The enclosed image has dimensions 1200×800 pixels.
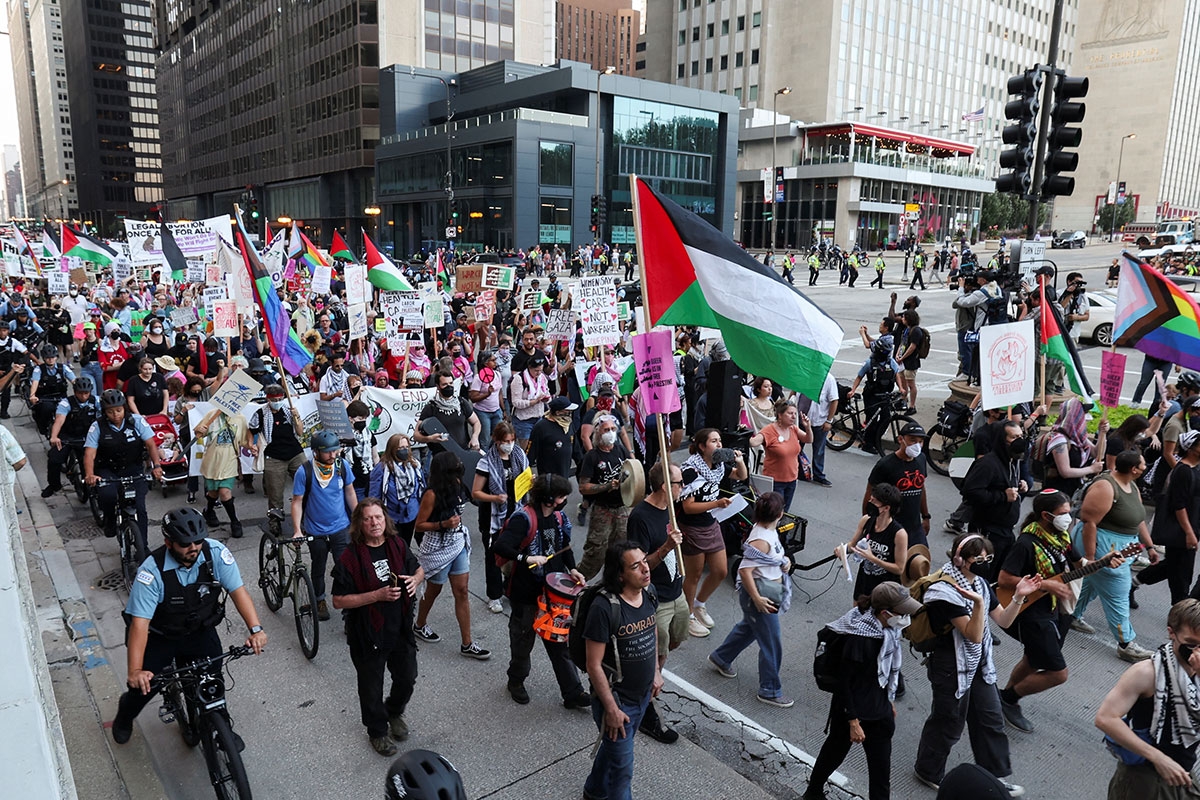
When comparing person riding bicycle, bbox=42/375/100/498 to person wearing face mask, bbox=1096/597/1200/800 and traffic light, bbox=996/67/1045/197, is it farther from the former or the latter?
traffic light, bbox=996/67/1045/197

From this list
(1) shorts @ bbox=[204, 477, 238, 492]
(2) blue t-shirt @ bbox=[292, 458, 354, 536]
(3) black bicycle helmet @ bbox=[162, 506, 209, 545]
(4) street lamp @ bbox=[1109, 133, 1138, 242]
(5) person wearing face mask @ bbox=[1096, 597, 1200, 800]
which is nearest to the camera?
(5) person wearing face mask @ bbox=[1096, 597, 1200, 800]

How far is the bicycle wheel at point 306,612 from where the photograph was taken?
20.4 ft

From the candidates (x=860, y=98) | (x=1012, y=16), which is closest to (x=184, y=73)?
(x=860, y=98)

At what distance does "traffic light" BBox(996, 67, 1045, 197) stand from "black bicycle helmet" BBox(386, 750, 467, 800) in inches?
478

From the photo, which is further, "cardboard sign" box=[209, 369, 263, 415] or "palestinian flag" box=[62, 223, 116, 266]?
"palestinian flag" box=[62, 223, 116, 266]

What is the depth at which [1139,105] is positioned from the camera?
409 ft

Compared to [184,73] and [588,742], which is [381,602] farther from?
[184,73]

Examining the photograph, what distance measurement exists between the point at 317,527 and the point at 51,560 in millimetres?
3483

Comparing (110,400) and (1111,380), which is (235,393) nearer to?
(110,400)

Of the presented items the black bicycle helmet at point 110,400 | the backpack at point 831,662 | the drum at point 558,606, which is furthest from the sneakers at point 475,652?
the black bicycle helmet at point 110,400

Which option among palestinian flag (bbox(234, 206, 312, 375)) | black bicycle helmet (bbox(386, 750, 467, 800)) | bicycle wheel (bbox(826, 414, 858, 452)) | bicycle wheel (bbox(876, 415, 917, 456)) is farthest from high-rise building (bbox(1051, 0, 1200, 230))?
black bicycle helmet (bbox(386, 750, 467, 800))

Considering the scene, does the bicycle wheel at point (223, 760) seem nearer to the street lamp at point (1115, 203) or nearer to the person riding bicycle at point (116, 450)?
the person riding bicycle at point (116, 450)

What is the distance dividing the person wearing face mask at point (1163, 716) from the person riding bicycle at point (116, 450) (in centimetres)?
791

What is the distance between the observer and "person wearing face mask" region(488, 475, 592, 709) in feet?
17.9
